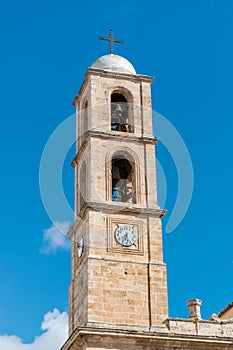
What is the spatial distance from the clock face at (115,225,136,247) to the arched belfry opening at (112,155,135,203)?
1654 millimetres

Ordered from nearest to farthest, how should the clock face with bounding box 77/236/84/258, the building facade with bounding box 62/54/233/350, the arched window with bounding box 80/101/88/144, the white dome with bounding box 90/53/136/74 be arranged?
1. the building facade with bounding box 62/54/233/350
2. the clock face with bounding box 77/236/84/258
3. the arched window with bounding box 80/101/88/144
4. the white dome with bounding box 90/53/136/74

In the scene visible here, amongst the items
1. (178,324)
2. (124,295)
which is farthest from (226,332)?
(124,295)

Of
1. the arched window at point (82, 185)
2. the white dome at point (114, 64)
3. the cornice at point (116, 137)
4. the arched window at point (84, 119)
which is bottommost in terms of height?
the arched window at point (82, 185)

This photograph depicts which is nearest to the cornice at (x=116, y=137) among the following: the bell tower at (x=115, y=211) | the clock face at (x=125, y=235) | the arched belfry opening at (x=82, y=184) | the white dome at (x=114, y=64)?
the bell tower at (x=115, y=211)

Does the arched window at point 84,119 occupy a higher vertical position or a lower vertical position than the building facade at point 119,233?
higher

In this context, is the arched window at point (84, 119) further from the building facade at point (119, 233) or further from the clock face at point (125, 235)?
the clock face at point (125, 235)

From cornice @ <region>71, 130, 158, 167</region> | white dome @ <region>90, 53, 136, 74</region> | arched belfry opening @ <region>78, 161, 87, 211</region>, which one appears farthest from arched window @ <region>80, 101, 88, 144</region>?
white dome @ <region>90, 53, 136, 74</region>

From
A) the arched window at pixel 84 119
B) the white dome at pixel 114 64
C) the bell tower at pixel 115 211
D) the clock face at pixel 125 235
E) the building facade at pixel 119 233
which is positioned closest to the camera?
the building facade at pixel 119 233

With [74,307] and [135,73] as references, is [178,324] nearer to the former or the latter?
[74,307]

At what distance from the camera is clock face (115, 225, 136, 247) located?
29734mm

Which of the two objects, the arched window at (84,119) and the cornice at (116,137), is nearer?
the cornice at (116,137)

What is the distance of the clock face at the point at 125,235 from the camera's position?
29.7 m

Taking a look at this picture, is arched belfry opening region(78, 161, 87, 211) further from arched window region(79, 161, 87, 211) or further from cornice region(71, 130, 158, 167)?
cornice region(71, 130, 158, 167)

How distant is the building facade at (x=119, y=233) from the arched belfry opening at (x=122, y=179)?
0.13ft
